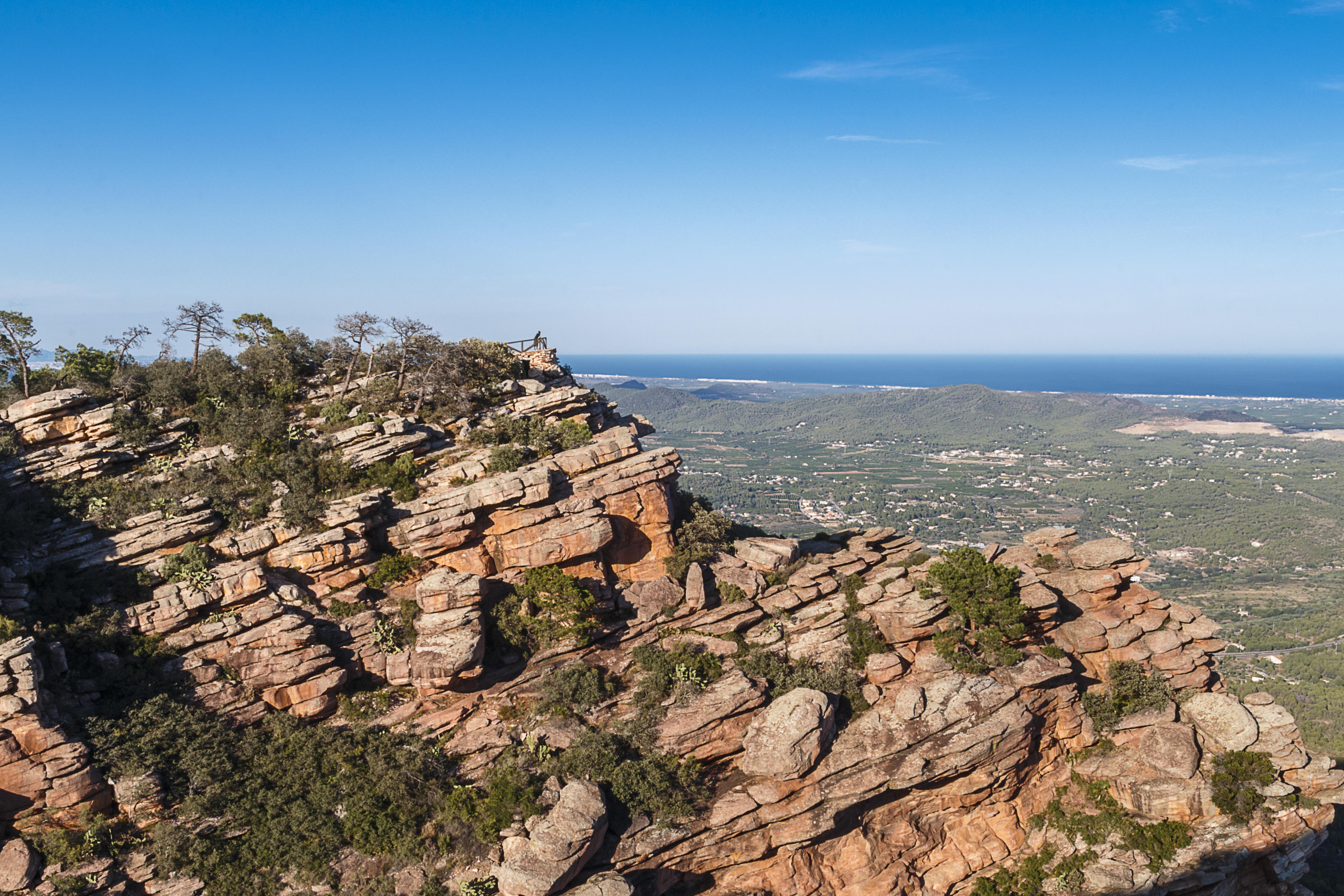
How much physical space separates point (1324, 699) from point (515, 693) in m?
89.7

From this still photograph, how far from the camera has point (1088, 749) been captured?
2783 centimetres

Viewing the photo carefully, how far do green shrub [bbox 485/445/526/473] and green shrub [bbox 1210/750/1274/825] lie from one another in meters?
33.9

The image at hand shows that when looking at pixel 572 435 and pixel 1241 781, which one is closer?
pixel 1241 781

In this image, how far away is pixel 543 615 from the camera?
90.4ft

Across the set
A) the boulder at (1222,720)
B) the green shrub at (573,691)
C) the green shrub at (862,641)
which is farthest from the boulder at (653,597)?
the boulder at (1222,720)

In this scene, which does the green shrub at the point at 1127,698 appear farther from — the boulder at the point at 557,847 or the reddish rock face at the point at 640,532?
the boulder at the point at 557,847

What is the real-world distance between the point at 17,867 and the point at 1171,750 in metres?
41.7

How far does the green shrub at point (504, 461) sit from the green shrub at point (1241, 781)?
33.9 metres

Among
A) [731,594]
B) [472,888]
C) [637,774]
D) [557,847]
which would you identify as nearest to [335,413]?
[731,594]

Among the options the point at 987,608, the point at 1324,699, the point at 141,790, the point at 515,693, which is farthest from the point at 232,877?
the point at 1324,699

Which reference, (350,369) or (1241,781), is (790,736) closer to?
(1241,781)

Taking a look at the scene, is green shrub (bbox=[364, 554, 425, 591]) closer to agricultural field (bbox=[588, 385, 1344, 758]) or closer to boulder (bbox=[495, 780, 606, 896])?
boulder (bbox=[495, 780, 606, 896])

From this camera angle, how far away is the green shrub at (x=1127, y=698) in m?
27.7

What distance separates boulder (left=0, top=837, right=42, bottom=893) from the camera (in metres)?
18.2
